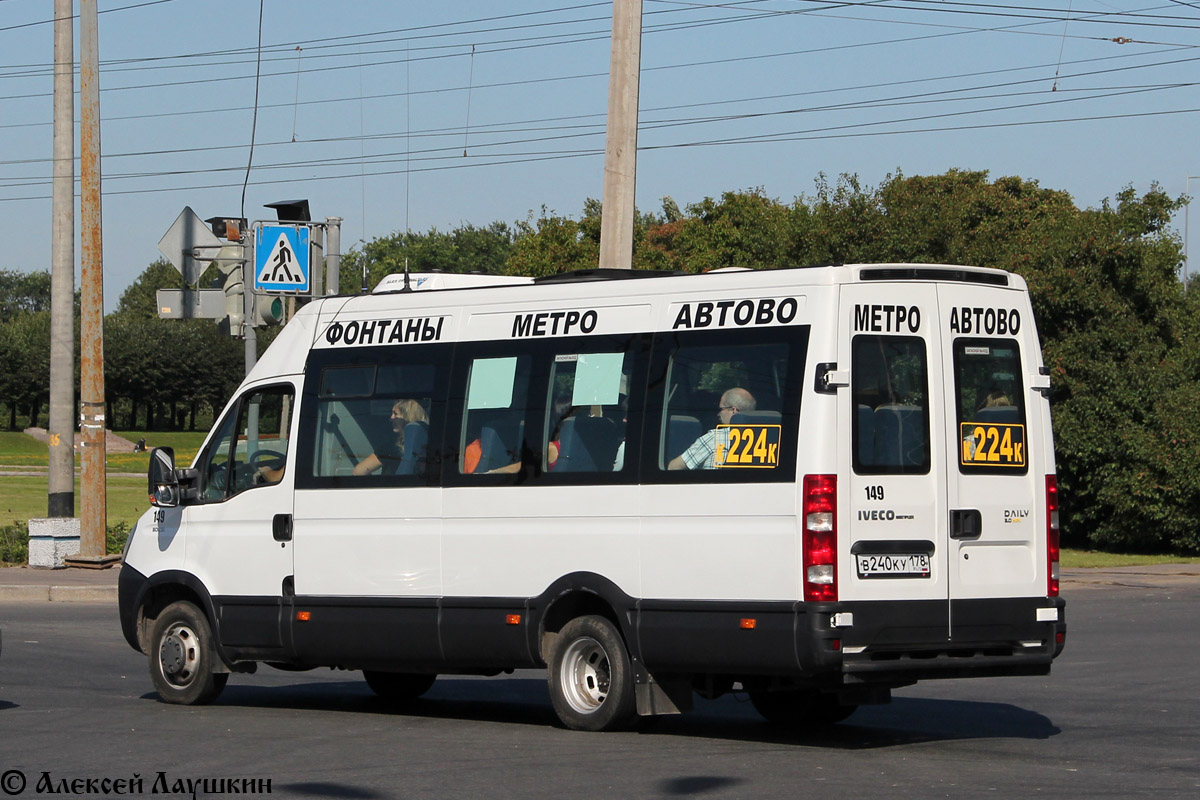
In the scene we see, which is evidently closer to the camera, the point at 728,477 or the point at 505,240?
the point at 728,477

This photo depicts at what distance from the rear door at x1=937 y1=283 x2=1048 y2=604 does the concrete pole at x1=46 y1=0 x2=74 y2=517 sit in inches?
610

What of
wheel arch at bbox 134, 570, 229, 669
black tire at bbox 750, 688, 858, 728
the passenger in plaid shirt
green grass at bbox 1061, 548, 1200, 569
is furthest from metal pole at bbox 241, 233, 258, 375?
green grass at bbox 1061, 548, 1200, 569

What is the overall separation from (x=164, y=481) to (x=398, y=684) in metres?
2.19

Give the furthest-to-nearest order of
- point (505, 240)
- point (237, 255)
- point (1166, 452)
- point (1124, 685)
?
point (505, 240), point (1166, 452), point (237, 255), point (1124, 685)

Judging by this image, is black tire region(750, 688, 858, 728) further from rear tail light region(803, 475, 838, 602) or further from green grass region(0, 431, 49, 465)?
green grass region(0, 431, 49, 465)

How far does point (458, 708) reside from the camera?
11.4m

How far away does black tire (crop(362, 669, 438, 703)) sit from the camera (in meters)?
11.9

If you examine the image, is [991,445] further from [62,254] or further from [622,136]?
[62,254]

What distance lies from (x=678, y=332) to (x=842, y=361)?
1.12 metres

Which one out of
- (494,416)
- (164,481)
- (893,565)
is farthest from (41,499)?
(893,565)

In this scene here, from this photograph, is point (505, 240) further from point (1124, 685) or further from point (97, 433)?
point (1124, 685)

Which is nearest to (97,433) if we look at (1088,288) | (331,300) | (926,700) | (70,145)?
(70,145)

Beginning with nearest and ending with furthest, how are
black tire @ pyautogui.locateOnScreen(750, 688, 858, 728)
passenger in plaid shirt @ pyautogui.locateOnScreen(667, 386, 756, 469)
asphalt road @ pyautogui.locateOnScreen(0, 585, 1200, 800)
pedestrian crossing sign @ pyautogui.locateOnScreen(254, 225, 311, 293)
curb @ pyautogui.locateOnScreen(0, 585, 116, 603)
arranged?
asphalt road @ pyautogui.locateOnScreen(0, 585, 1200, 800)
passenger in plaid shirt @ pyautogui.locateOnScreen(667, 386, 756, 469)
black tire @ pyautogui.locateOnScreen(750, 688, 858, 728)
pedestrian crossing sign @ pyautogui.locateOnScreen(254, 225, 311, 293)
curb @ pyautogui.locateOnScreen(0, 585, 116, 603)

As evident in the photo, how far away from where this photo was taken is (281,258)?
1786 centimetres
